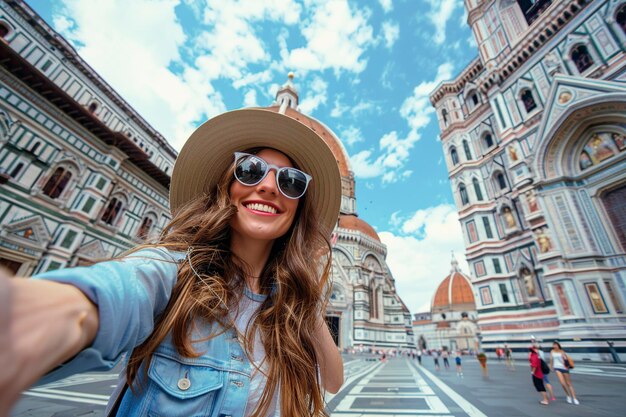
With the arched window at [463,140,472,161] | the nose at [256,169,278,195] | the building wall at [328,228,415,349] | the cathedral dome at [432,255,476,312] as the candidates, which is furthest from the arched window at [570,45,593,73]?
the cathedral dome at [432,255,476,312]

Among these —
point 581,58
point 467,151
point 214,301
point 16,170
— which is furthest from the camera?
point 467,151

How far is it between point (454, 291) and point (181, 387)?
49958 millimetres

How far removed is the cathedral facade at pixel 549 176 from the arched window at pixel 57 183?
61.8 feet

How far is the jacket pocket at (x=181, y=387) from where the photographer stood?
85 centimetres

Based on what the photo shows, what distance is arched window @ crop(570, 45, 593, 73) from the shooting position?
12158 millimetres

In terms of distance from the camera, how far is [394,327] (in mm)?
26500

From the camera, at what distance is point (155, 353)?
2.93ft

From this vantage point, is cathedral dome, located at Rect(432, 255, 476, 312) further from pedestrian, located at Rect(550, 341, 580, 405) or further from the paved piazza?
pedestrian, located at Rect(550, 341, 580, 405)

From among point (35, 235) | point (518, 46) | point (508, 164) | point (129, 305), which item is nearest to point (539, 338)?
point (508, 164)

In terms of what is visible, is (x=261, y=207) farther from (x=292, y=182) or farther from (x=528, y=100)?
(x=528, y=100)

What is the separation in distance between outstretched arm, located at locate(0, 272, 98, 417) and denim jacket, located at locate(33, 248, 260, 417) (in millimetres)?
36

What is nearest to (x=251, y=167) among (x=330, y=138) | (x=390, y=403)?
(x=390, y=403)

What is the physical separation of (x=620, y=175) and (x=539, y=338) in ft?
24.0

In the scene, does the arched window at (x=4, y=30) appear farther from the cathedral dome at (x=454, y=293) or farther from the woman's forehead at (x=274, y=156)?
the cathedral dome at (x=454, y=293)
